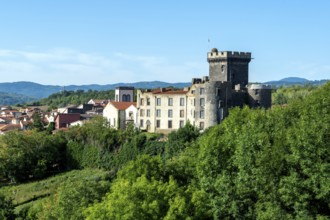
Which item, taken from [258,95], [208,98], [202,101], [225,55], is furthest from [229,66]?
[208,98]

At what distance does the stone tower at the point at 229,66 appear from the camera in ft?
229

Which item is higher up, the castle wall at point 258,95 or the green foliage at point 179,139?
the castle wall at point 258,95

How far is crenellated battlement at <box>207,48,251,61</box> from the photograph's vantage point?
69.8 metres

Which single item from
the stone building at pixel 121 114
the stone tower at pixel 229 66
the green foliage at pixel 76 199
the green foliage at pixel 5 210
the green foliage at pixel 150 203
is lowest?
the green foliage at pixel 5 210

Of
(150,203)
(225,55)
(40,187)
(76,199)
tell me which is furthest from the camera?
(225,55)

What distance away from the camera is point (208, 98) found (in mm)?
65125

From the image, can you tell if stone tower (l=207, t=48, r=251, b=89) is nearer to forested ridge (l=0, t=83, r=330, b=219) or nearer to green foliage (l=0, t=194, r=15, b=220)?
forested ridge (l=0, t=83, r=330, b=219)

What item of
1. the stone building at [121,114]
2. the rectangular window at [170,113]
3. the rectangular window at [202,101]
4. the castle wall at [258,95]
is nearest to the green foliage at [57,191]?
the stone building at [121,114]

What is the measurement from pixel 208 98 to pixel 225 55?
7.29 metres

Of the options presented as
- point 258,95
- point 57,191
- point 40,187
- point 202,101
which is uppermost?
point 258,95

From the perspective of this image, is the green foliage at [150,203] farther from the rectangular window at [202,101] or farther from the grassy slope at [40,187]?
the rectangular window at [202,101]

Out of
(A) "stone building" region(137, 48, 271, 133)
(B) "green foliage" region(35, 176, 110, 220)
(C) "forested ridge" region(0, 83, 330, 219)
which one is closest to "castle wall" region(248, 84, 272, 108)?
(A) "stone building" region(137, 48, 271, 133)

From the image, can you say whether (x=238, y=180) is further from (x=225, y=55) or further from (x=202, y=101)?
(x=225, y=55)

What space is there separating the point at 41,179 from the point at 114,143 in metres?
9.56
